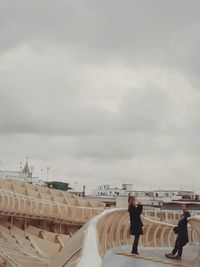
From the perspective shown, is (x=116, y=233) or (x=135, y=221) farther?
(x=116, y=233)

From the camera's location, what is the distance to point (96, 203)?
4575 cm

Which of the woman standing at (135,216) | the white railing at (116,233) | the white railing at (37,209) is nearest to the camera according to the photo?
the white railing at (116,233)

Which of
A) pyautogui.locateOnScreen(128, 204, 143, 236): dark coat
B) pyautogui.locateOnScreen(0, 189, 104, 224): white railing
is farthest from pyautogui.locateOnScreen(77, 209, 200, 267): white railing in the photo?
pyautogui.locateOnScreen(0, 189, 104, 224): white railing

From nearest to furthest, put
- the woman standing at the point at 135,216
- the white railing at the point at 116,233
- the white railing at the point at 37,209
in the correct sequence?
the white railing at the point at 116,233 < the woman standing at the point at 135,216 < the white railing at the point at 37,209

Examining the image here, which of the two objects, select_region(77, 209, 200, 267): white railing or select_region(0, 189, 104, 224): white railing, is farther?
select_region(0, 189, 104, 224): white railing

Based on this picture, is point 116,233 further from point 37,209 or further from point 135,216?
point 37,209

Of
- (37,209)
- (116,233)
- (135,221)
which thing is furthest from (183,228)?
(37,209)

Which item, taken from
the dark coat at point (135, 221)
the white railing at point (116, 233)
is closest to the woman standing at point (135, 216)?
the dark coat at point (135, 221)

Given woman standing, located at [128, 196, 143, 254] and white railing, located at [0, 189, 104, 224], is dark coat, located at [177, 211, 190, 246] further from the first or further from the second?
white railing, located at [0, 189, 104, 224]

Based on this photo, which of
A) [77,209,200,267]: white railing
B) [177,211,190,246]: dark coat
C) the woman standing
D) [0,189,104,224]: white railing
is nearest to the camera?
[77,209,200,267]: white railing

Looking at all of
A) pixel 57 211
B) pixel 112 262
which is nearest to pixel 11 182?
pixel 57 211

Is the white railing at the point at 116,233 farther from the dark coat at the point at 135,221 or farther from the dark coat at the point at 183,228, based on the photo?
the dark coat at the point at 135,221

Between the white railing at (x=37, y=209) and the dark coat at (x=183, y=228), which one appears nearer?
the dark coat at (x=183, y=228)

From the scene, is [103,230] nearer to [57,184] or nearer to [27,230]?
[27,230]
